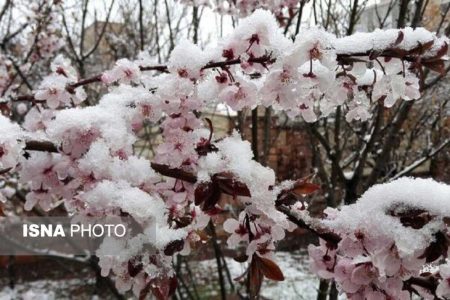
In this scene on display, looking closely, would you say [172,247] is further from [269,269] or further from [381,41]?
[381,41]

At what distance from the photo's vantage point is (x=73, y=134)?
118 centimetres

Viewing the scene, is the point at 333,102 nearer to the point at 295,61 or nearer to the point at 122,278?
the point at 295,61

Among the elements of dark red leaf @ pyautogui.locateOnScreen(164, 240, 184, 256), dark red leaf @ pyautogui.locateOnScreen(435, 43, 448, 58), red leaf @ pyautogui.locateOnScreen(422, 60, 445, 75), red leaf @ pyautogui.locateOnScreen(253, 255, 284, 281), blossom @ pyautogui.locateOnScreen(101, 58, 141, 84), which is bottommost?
red leaf @ pyautogui.locateOnScreen(253, 255, 284, 281)

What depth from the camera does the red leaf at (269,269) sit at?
1020 millimetres

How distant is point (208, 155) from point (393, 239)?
44cm

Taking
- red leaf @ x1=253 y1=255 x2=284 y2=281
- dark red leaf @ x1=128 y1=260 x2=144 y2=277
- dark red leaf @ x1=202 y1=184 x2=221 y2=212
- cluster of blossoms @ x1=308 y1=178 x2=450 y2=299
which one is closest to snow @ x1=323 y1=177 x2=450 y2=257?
cluster of blossoms @ x1=308 y1=178 x2=450 y2=299

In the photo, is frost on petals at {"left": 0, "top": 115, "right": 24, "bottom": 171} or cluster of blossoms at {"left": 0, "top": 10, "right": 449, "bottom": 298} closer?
cluster of blossoms at {"left": 0, "top": 10, "right": 449, "bottom": 298}

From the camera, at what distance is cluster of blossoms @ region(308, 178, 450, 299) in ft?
2.85

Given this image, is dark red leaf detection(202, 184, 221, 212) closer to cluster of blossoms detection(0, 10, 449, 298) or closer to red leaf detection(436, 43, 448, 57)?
cluster of blossoms detection(0, 10, 449, 298)

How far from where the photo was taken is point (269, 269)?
104cm

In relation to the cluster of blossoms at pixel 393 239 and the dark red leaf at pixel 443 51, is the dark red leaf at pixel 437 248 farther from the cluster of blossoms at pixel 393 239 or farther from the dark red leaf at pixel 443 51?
the dark red leaf at pixel 443 51

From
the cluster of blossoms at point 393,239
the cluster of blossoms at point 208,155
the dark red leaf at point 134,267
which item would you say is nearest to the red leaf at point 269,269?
the cluster of blossoms at point 208,155

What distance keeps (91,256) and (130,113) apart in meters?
2.37

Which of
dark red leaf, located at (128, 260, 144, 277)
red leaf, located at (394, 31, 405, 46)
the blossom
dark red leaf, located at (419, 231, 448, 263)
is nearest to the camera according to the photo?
dark red leaf, located at (419, 231, 448, 263)
